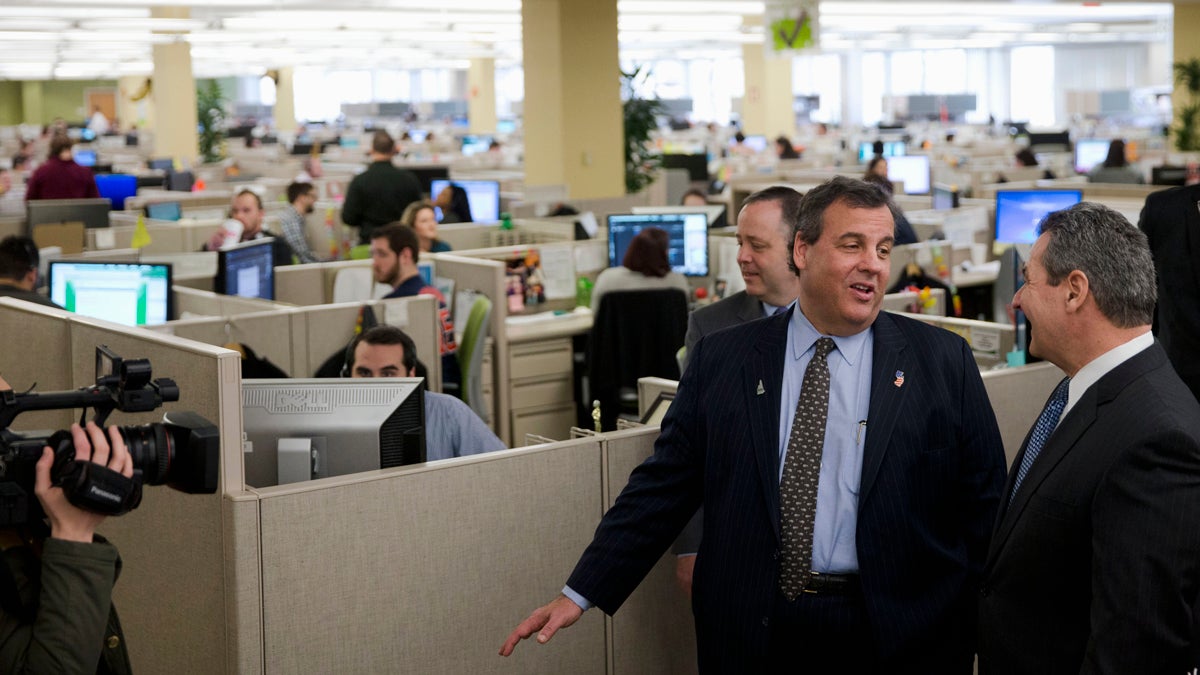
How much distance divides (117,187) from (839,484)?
998cm

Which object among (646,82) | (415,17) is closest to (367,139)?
(415,17)

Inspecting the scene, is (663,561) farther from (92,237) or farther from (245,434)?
(92,237)

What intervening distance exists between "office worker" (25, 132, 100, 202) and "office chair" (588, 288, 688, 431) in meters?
5.67

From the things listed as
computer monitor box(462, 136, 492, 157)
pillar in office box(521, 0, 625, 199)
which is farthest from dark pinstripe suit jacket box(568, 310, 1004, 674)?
computer monitor box(462, 136, 492, 157)

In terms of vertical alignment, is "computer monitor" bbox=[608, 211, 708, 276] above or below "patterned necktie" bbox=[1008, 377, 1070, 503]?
above

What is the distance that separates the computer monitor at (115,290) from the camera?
5.05 m

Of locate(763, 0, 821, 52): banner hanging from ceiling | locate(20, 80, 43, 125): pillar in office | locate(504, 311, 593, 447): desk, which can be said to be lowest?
locate(504, 311, 593, 447): desk

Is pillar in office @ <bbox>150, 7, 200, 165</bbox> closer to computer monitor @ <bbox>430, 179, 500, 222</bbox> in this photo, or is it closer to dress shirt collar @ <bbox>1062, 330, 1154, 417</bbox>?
computer monitor @ <bbox>430, 179, 500, 222</bbox>

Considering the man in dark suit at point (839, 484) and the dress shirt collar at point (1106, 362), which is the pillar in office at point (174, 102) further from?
the dress shirt collar at point (1106, 362)

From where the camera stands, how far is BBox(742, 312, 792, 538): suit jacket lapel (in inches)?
81.7

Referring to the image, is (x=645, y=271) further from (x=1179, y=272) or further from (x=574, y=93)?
(x=574, y=93)

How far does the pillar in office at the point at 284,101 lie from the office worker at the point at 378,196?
21.9 meters

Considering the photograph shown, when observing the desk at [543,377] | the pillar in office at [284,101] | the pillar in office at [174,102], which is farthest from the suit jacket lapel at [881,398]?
the pillar in office at [284,101]

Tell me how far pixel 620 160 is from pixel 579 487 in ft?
27.4
